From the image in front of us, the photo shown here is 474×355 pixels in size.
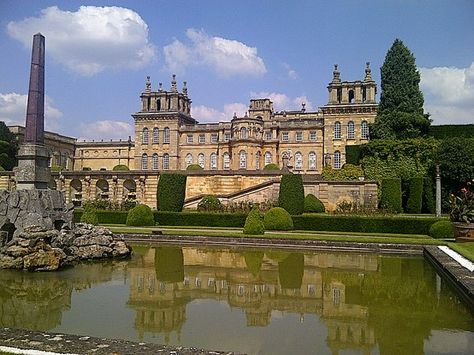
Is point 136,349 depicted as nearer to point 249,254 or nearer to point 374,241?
point 249,254

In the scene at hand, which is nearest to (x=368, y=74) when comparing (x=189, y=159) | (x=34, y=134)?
(x=189, y=159)

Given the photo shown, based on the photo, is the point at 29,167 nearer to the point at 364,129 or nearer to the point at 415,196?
the point at 415,196

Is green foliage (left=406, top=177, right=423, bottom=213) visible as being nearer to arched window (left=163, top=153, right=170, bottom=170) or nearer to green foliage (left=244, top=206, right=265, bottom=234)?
green foliage (left=244, top=206, right=265, bottom=234)

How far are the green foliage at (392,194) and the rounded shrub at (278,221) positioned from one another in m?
9.36

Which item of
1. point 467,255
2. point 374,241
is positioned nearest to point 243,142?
point 374,241

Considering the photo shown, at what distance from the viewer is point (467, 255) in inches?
480

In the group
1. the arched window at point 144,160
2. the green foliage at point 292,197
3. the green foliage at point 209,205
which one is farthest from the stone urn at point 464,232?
the arched window at point 144,160

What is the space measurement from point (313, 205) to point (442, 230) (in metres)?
Answer: 9.93

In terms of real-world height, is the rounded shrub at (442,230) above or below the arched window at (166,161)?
below

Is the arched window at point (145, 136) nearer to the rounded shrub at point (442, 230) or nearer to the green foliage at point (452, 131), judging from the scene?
the green foliage at point (452, 131)

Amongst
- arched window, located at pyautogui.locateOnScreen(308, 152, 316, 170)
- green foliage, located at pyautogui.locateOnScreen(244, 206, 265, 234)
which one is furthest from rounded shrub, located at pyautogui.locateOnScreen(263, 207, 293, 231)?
arched window, located at pyautogui.locateOnScreen(308, 152, 316, 170)

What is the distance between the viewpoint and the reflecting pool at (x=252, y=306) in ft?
19.4

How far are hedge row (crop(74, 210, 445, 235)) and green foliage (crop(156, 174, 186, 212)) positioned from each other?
10.1 ft

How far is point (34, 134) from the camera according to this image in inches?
554
